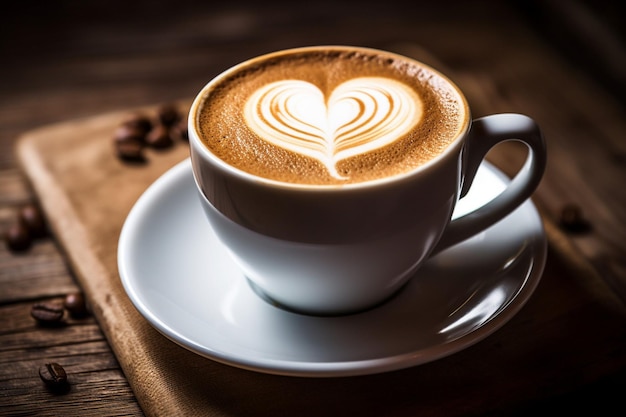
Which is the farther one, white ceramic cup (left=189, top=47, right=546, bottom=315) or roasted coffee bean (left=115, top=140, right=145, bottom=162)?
roasted coffee bean (left=115, top=140, right=145, bottom=162)

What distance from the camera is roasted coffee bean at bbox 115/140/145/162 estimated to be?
1.49 metres

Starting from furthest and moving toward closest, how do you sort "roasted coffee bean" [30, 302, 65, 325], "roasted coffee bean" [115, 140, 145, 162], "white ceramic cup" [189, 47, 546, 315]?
"roasted coffee bean" [115, 140, 145, 162], "roasted coffee bean" [30, 302, 65, 325], "white ceramic cup" [189, 47, 546, 315]


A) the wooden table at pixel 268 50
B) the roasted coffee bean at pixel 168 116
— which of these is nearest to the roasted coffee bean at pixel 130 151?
the roasted coffee bean at pixel 168 116

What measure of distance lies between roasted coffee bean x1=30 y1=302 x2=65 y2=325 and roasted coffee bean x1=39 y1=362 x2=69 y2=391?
13 centimetres

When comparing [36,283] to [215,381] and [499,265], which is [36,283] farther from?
[499,265]

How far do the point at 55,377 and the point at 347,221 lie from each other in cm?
51

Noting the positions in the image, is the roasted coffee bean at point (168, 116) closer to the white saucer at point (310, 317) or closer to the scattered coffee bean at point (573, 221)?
the white saucer at point (310, 317)

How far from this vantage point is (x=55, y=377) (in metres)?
1.04

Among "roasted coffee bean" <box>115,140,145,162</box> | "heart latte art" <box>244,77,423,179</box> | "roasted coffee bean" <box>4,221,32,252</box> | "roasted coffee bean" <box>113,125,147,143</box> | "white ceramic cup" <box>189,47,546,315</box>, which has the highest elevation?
"heart latte art" <box>244,77,423,179</box>

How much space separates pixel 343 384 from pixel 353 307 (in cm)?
11

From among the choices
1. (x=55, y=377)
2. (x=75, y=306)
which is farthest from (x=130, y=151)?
(x=55, y=377)

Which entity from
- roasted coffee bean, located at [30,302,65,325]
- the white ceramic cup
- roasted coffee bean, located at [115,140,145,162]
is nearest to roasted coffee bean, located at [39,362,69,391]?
roasted coffee bean, located at [30,302,65,325]

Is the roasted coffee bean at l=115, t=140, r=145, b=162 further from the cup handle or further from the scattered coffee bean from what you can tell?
the scattered coffee bean

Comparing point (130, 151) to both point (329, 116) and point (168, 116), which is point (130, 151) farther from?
point (329, 116)
